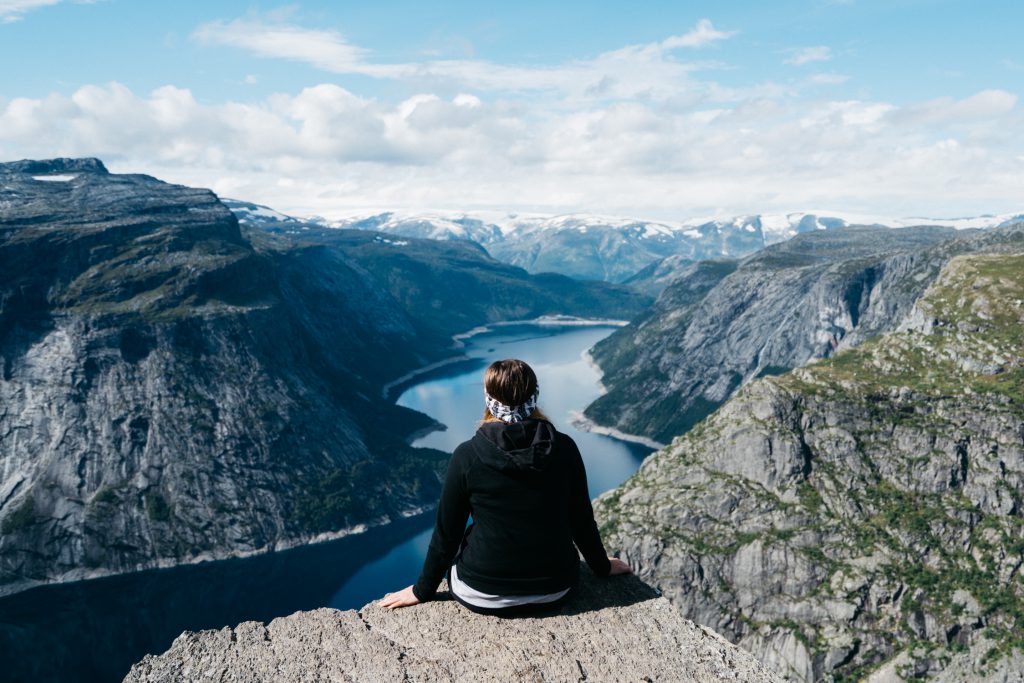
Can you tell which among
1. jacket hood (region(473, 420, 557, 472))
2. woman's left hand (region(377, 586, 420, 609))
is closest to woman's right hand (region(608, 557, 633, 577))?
jacket hood (region(473, 420, 557, 472))

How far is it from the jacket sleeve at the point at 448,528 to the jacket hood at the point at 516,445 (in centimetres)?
49

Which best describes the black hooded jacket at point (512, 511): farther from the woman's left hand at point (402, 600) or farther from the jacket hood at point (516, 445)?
the woman's left hand at point (402, 600)

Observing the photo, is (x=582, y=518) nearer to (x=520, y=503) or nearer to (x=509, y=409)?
(x=520, y=503)

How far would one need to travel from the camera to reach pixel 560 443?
12680 mm

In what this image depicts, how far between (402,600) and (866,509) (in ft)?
435

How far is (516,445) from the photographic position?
12.4 m

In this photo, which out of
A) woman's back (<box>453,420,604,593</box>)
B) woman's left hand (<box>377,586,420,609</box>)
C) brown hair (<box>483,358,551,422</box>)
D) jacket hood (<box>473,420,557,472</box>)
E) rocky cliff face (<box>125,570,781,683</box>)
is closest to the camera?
rocky cliff face (<box>125,570,781,683</box>)

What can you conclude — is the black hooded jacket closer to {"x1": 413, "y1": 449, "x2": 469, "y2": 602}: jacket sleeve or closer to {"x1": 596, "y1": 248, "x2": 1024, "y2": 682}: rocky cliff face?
{"x1": 413, "y1": 449, "x2": 469, "y2": 602}: jacket sleeve

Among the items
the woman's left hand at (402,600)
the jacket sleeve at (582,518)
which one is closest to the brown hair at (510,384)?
the jacket sleeve at (582,518)

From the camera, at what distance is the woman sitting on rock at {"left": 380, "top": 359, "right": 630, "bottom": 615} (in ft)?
40.9

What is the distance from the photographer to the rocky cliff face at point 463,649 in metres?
11.9

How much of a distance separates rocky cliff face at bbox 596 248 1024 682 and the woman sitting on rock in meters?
120

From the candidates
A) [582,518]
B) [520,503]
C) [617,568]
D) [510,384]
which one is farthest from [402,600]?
[510,384]

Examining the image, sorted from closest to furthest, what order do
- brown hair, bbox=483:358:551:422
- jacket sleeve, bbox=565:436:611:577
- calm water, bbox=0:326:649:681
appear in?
brown hair, bbox=483:358:551:422 < jacket sleeve, bbox=565:436:611:577 < calm water, bbox=0:326:649:681
